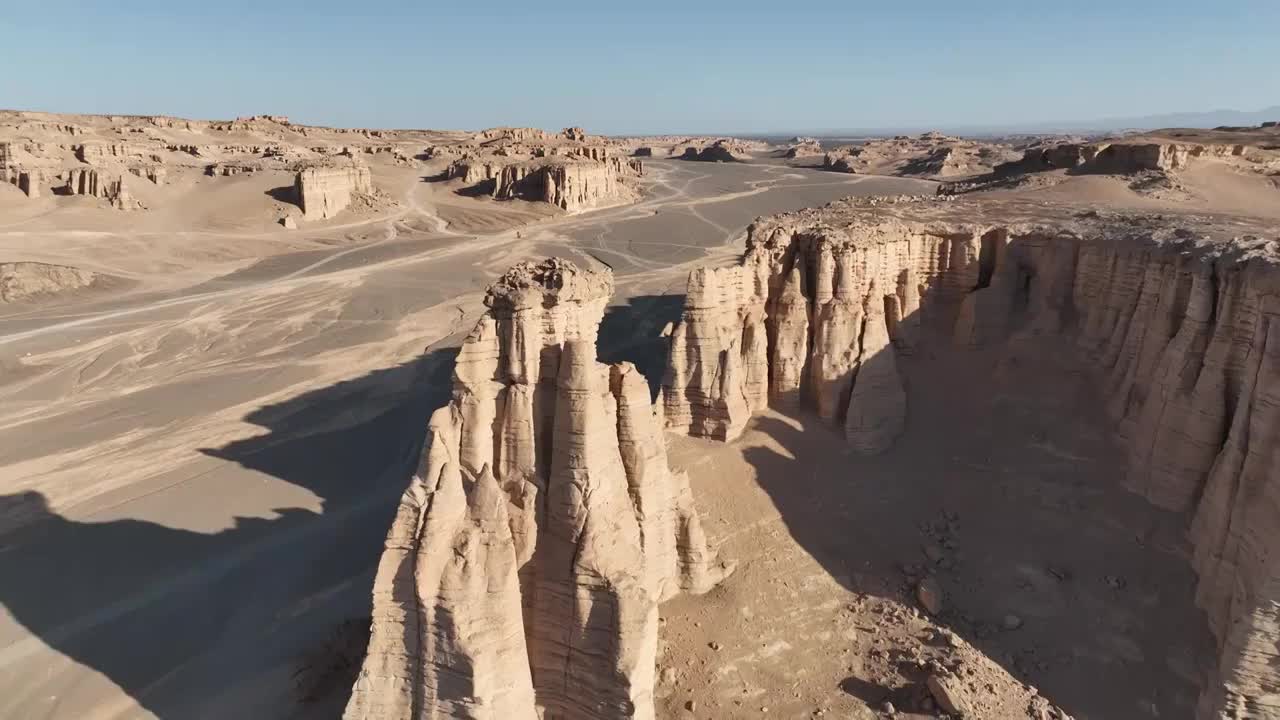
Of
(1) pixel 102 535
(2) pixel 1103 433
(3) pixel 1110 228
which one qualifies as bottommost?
(1) pixel 102 535

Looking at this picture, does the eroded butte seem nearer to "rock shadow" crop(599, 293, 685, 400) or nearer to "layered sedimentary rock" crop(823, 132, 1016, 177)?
"rock shadow" crop(599, 293, 685, 400)

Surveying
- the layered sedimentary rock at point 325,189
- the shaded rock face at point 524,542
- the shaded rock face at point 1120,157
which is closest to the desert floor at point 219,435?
the shaded rock face at point 524,542

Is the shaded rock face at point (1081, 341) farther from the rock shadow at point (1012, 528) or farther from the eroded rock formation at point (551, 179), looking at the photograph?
the eroded rock formation at point (551, 179)

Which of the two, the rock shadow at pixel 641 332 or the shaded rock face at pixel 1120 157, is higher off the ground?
the shaded rock face at pixel 1120 157

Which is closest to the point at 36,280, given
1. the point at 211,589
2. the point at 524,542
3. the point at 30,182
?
the point at 30,182

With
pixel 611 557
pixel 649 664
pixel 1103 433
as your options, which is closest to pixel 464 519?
pixel 611 557

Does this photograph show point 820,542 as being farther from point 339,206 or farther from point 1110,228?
point 339,206
